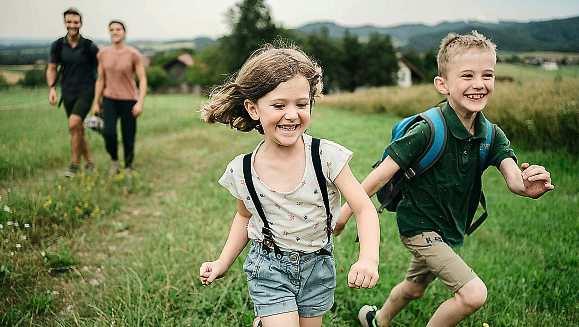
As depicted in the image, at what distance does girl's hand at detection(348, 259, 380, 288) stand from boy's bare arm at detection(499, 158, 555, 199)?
103 cm

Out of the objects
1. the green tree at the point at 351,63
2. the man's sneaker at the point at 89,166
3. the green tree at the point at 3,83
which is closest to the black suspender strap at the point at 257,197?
the man's sneaker at the point at 89,166

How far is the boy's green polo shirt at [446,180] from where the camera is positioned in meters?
2.84

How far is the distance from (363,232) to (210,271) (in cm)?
82

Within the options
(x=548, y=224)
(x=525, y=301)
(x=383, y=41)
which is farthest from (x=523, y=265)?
(x=383, y=41)

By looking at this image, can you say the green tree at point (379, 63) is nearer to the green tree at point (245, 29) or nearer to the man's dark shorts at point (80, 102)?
the green tree at point (245, 29)

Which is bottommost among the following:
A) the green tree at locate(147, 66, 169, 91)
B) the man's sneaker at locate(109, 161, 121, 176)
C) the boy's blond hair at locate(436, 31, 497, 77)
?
the green tree at locate(147, 66, 169, 91)

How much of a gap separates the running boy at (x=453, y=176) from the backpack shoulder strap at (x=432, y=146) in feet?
0.09

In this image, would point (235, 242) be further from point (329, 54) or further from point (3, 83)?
point (329, 54)

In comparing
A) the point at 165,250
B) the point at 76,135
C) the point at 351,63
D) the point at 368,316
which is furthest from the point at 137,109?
the point at 351,63

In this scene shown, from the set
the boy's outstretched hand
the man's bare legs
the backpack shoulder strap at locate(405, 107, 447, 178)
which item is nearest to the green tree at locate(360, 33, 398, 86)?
the man's bare legs

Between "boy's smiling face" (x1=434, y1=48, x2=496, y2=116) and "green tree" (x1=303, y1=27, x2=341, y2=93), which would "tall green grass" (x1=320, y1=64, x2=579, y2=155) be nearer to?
"boy's smiling face" (x1=434, y1=48, x2=496, y2=116)

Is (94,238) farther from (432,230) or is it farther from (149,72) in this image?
(149,72)

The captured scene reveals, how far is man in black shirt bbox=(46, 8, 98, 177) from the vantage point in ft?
25.4

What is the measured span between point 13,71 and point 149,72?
180ft
